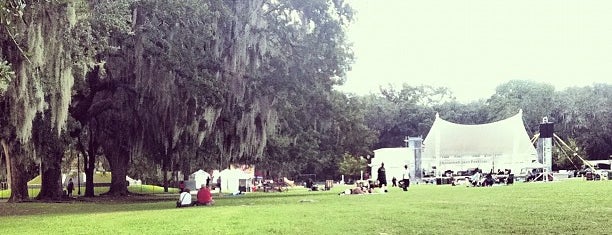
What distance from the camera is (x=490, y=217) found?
10000mm

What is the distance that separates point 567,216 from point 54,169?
1759cm

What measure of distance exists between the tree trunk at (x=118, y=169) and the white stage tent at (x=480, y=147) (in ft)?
67.6

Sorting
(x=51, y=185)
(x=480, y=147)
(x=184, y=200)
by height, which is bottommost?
(x=184, y=200)

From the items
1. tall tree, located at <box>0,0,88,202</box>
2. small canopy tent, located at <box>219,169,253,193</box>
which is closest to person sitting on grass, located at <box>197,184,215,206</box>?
tall tree, located at <box>0,0,88,202</box>

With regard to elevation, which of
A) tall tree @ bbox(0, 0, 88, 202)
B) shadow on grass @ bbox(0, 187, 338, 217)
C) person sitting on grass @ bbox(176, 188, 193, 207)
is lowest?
shadow on grass @ bbox(0, 187, 338, 217)

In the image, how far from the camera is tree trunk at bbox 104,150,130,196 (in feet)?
87.9

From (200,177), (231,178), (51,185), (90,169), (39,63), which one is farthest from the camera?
(231,178)

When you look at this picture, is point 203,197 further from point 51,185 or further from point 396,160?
point 396,160

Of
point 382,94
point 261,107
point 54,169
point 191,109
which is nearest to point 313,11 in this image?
point 261,107

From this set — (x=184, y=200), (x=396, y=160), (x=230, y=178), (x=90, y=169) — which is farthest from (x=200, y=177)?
(x=184, y=200)

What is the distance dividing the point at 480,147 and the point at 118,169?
23356 millimetres

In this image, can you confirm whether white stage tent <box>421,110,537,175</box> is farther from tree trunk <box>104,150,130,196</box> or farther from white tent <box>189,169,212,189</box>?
tree trunk <box>104,150,130,196</box>

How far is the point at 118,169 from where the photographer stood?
2775 cm

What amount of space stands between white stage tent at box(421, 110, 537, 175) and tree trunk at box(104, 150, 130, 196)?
20617mm
